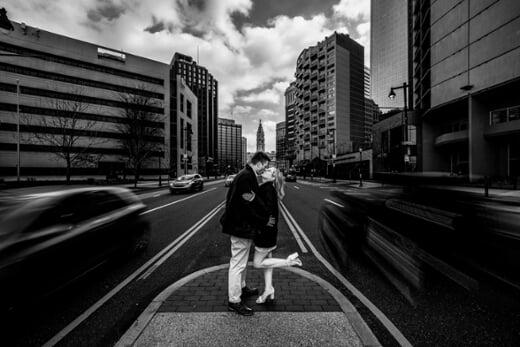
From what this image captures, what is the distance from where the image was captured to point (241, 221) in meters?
2.84

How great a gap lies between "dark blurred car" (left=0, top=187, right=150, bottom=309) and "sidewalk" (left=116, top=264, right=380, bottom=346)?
131cm

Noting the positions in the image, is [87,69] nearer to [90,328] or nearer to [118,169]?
[118,169]

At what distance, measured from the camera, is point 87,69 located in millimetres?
47656

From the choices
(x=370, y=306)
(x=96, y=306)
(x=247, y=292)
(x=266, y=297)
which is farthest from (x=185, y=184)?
(x=370, y=306)

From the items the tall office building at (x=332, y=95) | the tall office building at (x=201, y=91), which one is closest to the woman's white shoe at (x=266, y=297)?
the tall office building at (x=332, y=95)

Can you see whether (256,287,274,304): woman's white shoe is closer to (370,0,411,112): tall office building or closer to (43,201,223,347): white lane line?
(43,201,223,347): white lane line

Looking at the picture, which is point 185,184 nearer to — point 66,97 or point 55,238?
point 55,238

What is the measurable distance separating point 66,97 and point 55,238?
5610cm

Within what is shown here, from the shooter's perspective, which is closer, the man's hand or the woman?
the man's hand

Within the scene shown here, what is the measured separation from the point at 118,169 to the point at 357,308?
182 feet

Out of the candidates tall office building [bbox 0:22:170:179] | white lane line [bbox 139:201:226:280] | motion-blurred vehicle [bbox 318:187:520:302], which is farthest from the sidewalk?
tall office building [bbox 0:22:170:179]

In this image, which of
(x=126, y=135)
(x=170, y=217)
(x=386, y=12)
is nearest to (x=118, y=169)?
(x=126, y=135)

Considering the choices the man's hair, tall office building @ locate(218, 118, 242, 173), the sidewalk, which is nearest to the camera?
the sidewalk

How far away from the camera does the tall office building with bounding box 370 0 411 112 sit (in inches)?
2530
